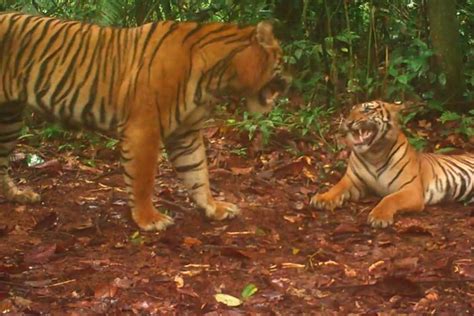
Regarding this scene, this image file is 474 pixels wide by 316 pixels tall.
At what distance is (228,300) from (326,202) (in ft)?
5.29

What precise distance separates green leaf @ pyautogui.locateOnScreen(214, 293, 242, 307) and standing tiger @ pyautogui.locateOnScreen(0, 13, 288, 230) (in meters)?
0.99

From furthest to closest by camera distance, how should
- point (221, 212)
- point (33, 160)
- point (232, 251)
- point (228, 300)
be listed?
point (33, 160)
point (221, 212)
point (232, 251)
point (228, 300)

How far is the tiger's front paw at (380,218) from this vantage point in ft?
16.3

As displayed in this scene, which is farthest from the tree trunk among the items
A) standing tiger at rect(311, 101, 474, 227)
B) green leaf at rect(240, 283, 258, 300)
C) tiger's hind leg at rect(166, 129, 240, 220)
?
green leaf at rect(240, 283, 258, 300)

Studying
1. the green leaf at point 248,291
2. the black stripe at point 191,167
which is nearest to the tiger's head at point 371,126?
the black stripe at point 191,167

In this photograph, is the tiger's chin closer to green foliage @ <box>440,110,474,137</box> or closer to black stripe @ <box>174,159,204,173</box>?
black stripe @ <box>174,159,204,173</box>

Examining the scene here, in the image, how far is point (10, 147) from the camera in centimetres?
547

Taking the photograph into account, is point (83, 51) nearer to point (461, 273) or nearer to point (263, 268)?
point (263, 268)

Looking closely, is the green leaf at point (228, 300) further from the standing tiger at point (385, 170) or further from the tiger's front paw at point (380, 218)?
the standing tiger at point (385, 170)

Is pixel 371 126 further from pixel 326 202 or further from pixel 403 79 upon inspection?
pixel 403 79

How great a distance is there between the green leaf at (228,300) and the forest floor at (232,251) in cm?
1

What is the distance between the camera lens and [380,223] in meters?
4.96

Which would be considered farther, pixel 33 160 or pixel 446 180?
pixel 33 160

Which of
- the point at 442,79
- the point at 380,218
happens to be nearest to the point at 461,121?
the point at 442,79
